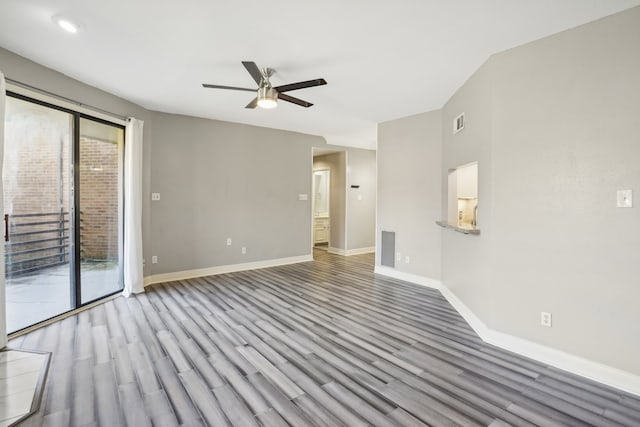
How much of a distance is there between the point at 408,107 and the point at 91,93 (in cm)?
420

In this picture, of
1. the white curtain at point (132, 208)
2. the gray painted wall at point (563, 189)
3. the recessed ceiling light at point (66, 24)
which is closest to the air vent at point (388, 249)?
the gray painted wall at point (563, 189)

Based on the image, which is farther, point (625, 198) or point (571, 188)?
point (571, 188)

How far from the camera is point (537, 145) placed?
2580 mm

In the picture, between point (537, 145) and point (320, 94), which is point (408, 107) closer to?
point (320, 94)

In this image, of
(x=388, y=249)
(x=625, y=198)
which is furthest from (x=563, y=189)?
(x=388, y=249)

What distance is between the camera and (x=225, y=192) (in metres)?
5.48

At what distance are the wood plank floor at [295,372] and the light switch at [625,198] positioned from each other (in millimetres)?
1324

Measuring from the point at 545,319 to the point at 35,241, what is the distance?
5.09 m

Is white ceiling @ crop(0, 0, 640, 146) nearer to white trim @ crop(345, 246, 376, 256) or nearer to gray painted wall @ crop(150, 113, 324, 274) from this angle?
gray painted wall @ crop(150, 113, 324, 274)

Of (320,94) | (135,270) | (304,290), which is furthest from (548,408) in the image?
(135,270)

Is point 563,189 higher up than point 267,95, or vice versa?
point 267,95

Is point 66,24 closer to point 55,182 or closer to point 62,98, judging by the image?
point 62,98

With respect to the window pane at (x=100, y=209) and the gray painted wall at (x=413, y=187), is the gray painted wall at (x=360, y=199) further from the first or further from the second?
the window pane at (x=100, y=209)

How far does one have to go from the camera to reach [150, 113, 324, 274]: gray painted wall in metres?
4.88
